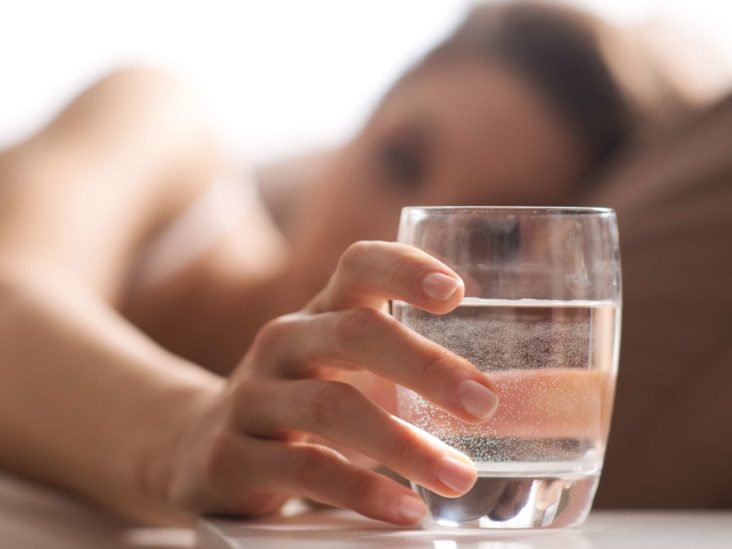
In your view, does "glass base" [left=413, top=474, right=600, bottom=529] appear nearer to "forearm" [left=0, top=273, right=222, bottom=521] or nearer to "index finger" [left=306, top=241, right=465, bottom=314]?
"index finger" [left=306, top=241, right=465, bottom=314]

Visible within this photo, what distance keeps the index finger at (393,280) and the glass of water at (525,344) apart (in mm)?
19

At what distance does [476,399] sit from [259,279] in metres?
1.10

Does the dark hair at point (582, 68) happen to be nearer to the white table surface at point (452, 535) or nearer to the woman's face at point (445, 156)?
the woman's face at point (445, 156)

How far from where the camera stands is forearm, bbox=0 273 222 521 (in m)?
0.77

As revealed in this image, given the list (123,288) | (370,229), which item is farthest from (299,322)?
(123,288)

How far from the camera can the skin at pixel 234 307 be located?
584mm

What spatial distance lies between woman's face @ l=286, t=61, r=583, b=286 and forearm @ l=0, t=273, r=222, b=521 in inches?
19.8

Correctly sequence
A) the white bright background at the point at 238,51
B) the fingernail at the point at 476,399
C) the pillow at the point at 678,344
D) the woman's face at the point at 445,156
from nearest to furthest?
the fingernail at the point at 476,399 → the pillow at the point at 678,344 → the woman's face at the point at 445,156 → the white bright background at the point at 238,51

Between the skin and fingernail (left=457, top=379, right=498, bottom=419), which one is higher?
fingernail (left=457, top=379, right=498, bottom=419)

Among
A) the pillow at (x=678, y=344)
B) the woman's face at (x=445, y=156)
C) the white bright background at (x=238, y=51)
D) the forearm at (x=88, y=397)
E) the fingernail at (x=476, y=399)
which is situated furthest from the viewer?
the white bright background at (x=238, y=51)

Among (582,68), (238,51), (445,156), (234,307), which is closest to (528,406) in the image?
(445,156)

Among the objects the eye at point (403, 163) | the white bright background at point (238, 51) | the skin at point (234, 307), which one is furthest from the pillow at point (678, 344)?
the white bright background at point (238, 51)

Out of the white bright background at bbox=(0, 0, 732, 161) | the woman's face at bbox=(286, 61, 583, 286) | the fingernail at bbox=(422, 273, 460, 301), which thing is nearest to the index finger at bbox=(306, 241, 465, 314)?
the fingernail at bbox=(422, 273, 460, 301)

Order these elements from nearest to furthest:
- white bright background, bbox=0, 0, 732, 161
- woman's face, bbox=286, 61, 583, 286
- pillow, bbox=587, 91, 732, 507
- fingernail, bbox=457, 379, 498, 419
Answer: fingernail, bbox=457, 379, 498, 419 < pillow, bbox=587, 91, 732, 507 < woman's face, bbox=286, 61, 583, 286 < white bright background, bbox=0, 0, 732, 161
